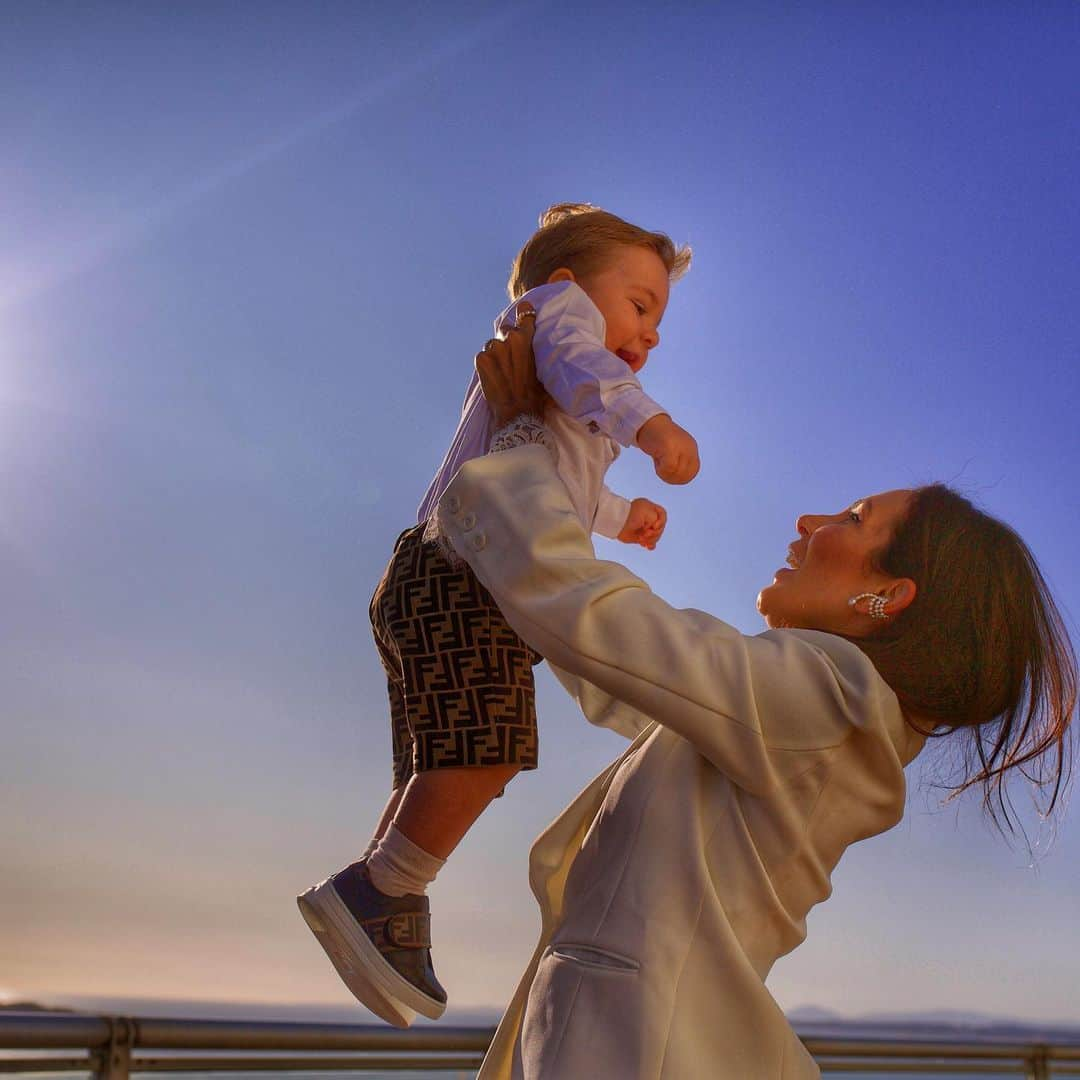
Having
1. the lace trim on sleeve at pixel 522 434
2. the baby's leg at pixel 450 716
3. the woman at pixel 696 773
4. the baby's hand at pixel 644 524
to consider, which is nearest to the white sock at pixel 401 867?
the baby's leg at pixel 450 716

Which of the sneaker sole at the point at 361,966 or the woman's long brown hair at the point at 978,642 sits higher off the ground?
the woman's long brown hair at the point at 978,642

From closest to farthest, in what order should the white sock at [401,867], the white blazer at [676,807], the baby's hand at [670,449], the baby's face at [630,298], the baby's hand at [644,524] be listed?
the white blazer at [676,807]
the baby's hand at [670,449]
the white sock at [401,867]
the baby's face at [630,298]
the baby's hand at [644,524]

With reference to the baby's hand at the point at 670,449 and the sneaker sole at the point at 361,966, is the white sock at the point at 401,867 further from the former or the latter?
the baby's hand at the point at 670,449

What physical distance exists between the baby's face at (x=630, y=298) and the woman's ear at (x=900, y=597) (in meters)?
0.52

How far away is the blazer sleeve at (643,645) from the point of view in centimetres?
122

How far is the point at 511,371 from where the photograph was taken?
1.58 meters

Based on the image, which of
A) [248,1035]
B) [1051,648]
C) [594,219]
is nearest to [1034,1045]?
[1051,648]

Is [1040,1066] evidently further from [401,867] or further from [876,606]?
[401,867]

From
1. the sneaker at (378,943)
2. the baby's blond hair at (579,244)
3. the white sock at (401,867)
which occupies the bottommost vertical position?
the sneaker at (378,943)

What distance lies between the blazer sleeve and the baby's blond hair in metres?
0.58

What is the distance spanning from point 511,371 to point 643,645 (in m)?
0.52

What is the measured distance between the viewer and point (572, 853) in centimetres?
143

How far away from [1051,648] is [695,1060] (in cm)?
73

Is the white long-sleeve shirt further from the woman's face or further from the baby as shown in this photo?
the woman's face
